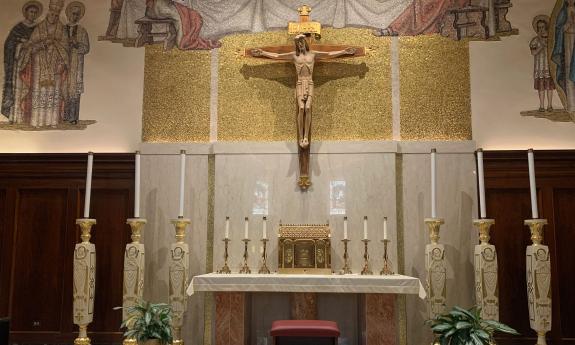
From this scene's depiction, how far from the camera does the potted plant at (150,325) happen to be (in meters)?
5.67

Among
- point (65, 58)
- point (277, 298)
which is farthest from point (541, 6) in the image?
point (65, 58)

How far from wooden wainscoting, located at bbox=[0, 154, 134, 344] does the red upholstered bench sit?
9.17 feet

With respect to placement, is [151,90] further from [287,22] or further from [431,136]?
[431,136]

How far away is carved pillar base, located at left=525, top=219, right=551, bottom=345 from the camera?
6.17m

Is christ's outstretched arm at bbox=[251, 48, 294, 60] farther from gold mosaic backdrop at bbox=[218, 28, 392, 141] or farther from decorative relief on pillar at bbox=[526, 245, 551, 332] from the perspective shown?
decorative relief on pillar at bbox=[526, 245, 551, 332]

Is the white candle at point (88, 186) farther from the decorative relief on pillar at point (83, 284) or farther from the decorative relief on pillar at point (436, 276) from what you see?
the decorative relief on pillar at point (436, 276)

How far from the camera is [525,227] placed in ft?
23.0

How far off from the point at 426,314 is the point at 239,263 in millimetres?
2317

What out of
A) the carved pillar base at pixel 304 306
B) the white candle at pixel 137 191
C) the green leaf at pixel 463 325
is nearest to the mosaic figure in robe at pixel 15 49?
the white candle at pixel 137 191

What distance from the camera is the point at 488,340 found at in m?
5.18

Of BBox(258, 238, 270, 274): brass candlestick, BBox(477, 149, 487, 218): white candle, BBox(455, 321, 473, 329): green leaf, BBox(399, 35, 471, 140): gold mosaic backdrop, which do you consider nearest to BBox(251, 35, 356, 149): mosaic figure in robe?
BBox(399, 35, 471, 140): gold mosaic backdrop

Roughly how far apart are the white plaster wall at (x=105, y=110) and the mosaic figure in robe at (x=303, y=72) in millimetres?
1706

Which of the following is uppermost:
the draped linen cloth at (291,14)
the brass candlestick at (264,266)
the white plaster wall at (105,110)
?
the draped linen cloth at (291,14)

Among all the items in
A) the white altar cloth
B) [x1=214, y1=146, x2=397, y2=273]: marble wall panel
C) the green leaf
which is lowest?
the green leaf
